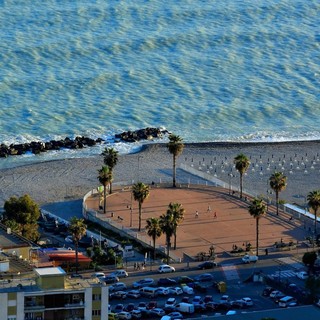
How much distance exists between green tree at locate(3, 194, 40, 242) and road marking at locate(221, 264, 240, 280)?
46.4ft

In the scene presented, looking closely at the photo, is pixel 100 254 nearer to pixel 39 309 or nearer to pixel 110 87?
pixel 39 309

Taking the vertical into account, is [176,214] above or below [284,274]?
above

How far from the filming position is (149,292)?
11512 cm

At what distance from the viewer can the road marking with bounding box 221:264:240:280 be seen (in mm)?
120375

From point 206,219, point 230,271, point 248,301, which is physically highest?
point 206,219

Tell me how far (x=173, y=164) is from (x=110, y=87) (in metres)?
38.2

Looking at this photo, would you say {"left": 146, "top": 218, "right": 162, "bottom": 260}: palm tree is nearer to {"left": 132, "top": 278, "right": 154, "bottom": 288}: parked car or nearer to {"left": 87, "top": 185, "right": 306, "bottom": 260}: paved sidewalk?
{"left": 87, "top": 185, "right": 306, "bottom": 260}: paved sidewalk

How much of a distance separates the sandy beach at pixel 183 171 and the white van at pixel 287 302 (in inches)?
1198

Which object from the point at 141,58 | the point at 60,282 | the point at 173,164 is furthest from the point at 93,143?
the point at 60,282

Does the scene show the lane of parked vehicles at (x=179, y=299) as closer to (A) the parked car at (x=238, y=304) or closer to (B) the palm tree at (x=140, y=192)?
(A) the parked car at (x=238, y=304)

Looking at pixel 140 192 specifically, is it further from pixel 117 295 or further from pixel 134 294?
pixel 117 295

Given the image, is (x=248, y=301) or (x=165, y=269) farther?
(x=165, y=269)

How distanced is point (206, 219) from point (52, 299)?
4553 cm

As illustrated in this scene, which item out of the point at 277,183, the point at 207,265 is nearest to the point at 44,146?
the point at 277,183
